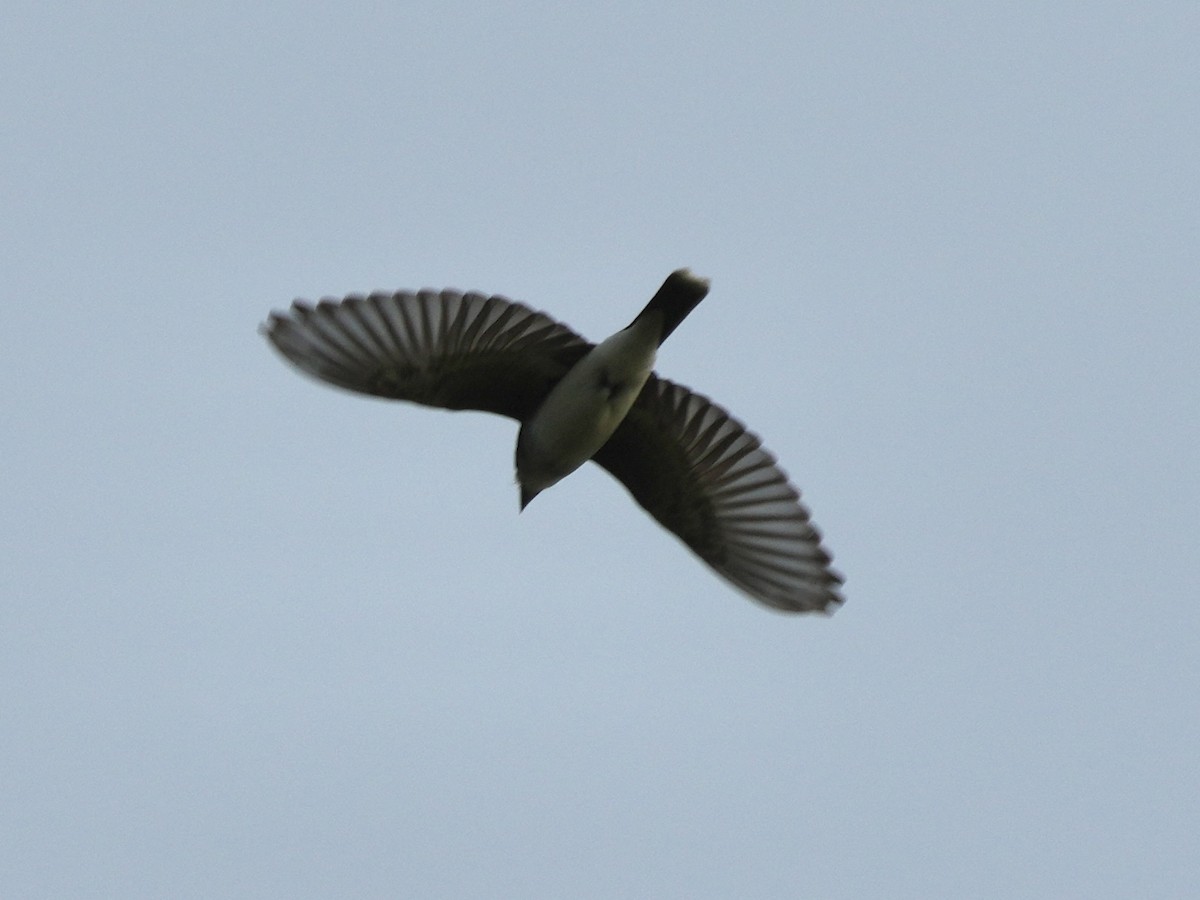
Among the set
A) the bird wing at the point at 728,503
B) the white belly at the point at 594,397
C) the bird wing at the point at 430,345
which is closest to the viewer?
the bird wing at the point at 430,345

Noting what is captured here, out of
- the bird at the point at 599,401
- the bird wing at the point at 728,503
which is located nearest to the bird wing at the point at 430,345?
the bird at the point at 599,401

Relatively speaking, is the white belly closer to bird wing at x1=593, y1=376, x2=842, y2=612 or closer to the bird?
the bird

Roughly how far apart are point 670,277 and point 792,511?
1.80 m

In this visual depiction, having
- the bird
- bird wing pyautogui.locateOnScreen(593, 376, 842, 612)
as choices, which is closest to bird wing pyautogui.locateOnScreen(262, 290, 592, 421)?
the bird

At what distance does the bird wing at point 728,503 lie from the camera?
36.3ft

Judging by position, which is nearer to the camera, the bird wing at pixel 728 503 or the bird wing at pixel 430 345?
the bird wing at pixel 430 345

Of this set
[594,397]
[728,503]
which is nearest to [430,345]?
[594,397]

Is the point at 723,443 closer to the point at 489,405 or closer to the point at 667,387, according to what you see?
the point at 667,387

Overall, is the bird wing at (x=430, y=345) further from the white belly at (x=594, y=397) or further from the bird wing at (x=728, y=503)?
the bird wing at (x=728, y=503)

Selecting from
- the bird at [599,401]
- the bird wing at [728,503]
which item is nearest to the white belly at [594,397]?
the bird at [599,401]

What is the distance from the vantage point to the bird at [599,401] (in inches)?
402

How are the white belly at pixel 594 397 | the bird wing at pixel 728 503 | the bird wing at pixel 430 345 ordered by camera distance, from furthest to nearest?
the bird wing at pixel 728 503 < the white belly at pixel 594 397 < the bird wing at pixel 430 345

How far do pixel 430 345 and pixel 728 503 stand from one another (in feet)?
7.08

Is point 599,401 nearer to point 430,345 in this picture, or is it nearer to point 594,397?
point 594,397
